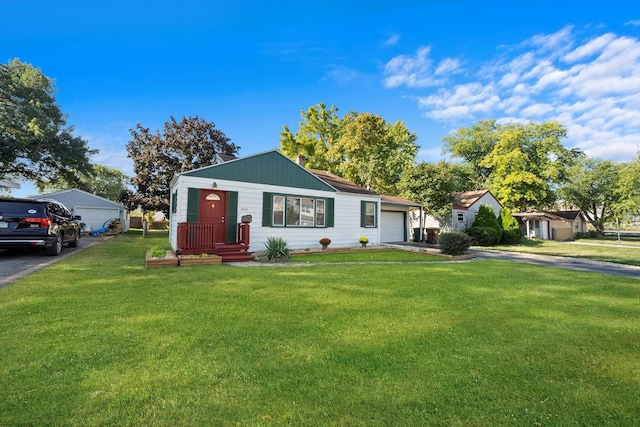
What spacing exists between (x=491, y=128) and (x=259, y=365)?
40765 millimetres

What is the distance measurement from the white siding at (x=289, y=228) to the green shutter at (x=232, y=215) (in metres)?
0.17

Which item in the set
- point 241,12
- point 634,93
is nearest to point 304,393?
point 241,12

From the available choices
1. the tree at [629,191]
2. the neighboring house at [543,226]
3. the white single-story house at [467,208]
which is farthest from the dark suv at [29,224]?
the tree at [629,191]

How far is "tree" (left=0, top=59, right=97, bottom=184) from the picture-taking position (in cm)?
1977

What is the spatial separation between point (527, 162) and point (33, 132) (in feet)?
145

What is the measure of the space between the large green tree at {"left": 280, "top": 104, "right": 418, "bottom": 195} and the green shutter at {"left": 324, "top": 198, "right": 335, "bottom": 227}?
1075 centimetres

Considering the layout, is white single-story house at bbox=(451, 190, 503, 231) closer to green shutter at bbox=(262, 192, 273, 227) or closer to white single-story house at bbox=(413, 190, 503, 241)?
white single-story house at bbox=(413, 190, 503, 241)

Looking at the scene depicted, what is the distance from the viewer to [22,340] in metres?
3.11

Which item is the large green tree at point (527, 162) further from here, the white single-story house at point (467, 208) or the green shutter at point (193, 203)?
the green shutter at point (193, 203)

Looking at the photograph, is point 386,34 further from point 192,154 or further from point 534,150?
point 534,150

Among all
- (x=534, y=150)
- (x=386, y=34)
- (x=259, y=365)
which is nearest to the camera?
(x=259, y=365)

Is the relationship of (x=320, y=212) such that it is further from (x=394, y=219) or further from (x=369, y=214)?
(x=394, y=219)

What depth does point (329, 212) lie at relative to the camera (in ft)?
44.3

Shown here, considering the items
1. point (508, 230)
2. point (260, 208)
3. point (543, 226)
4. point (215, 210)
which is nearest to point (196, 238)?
point (215, 210)
